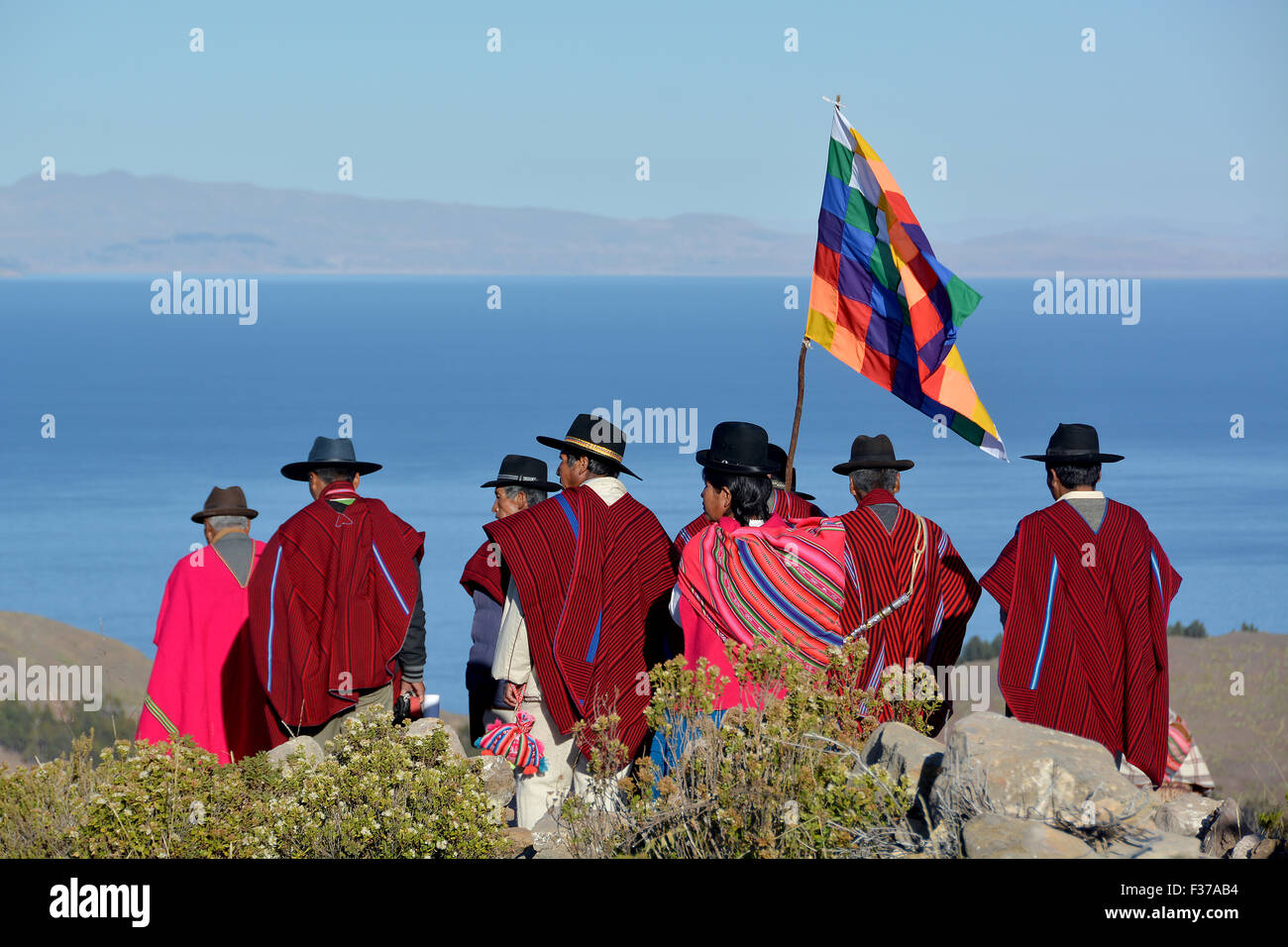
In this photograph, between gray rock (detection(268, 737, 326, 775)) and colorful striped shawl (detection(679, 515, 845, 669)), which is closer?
colorful striped shawl (detection(679, 515, 845, 669))

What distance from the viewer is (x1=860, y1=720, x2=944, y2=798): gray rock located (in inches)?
219

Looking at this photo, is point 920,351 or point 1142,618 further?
point 920,351

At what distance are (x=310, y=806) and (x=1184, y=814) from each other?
11.4 feet

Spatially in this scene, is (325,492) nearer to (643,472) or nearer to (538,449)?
(643,472)

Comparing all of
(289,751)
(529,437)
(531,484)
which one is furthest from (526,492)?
(529,437)

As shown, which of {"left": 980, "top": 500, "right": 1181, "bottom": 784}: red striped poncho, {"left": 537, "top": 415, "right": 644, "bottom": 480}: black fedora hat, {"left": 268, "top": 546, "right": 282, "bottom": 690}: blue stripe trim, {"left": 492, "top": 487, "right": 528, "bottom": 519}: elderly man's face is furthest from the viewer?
{"left": 492, "top": 487, "right": 528, "bottom": 519}: elderly man's face

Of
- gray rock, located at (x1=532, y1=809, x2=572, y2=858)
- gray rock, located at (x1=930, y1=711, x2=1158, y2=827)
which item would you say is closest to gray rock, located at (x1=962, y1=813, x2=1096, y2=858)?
gray rock, located at (x1=930, y1=711, x2=1158, y2=827)

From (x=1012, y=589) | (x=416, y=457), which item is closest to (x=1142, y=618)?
(x=1012, y=589)

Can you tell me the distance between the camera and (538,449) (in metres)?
78.8

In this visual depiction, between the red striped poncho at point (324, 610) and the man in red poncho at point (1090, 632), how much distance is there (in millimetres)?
2790

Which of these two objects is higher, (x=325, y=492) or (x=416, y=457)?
(x=416, y=457)

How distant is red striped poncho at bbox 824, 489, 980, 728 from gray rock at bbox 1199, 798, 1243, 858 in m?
1.55

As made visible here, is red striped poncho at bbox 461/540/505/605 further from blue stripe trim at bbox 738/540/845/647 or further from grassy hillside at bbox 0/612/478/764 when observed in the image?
grassy hillside at bbox 0/612/478/764
